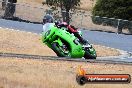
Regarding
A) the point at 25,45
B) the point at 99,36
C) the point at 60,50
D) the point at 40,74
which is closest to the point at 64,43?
the point at 60,50

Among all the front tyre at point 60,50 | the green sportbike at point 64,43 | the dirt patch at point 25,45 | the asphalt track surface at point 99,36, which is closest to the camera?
the green sportbike at point 64,43

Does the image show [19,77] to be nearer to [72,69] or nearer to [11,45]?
[72,69]

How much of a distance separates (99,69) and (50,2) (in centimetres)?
3045

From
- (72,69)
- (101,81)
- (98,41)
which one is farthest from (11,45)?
Answer: (101,81)

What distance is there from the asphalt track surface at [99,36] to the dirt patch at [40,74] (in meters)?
13.0

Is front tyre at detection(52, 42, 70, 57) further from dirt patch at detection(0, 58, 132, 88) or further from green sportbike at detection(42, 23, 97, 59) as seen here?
dirt patch at detection(0, 58, 132, 88)

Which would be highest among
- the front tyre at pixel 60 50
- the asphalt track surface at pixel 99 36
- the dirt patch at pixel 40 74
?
the front tyre at pixel 60 50

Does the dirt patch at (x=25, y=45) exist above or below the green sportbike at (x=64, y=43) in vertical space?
below

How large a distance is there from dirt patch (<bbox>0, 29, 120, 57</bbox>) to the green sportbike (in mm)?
13353

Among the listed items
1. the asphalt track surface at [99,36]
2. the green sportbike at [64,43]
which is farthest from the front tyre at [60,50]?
the asphalt track surface at [99,36]

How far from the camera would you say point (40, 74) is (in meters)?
15.1

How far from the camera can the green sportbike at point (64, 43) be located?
13.6m

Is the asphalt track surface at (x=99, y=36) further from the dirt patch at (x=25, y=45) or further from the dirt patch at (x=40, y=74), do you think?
the dirt patch at (x=40, y=74)

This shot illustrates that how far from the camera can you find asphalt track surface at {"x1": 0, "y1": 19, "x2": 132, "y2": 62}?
107 feet
